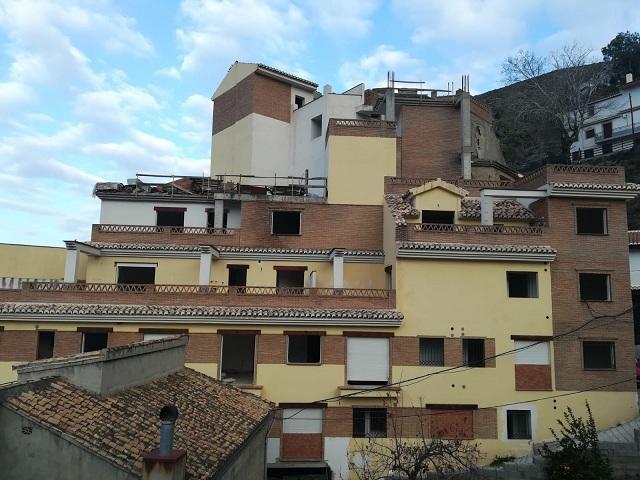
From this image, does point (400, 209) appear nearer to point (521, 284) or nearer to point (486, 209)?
point (486, 209)

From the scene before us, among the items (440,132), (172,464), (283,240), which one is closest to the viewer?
(172,464)

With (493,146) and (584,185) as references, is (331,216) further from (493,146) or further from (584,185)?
(493,146)

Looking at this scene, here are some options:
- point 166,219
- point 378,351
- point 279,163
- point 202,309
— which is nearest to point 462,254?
point 378,351

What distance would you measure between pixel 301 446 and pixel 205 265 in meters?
8.58

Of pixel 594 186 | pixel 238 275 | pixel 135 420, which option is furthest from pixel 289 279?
pixel 135 420

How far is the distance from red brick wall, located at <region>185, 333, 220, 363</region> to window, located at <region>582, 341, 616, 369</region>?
1382 centimetres

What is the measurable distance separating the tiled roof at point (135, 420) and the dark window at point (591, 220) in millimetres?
15502

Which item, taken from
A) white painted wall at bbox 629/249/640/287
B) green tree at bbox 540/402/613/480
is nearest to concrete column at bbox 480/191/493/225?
green tree at bbox 540/402/613/480

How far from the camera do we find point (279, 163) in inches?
1388

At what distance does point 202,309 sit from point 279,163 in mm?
17010

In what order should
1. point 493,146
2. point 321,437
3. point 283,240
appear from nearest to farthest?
1. point 321,437
2. point 283,240
3. point 493,146

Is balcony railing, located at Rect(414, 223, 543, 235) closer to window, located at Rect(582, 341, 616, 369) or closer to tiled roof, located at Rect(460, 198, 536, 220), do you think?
tiled roof, located at Rect(460, 198, 536, 220)

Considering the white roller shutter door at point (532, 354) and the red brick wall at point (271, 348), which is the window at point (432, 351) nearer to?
the white roller shutter door at point (532, 354)

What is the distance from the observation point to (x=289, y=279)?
2544 cm
